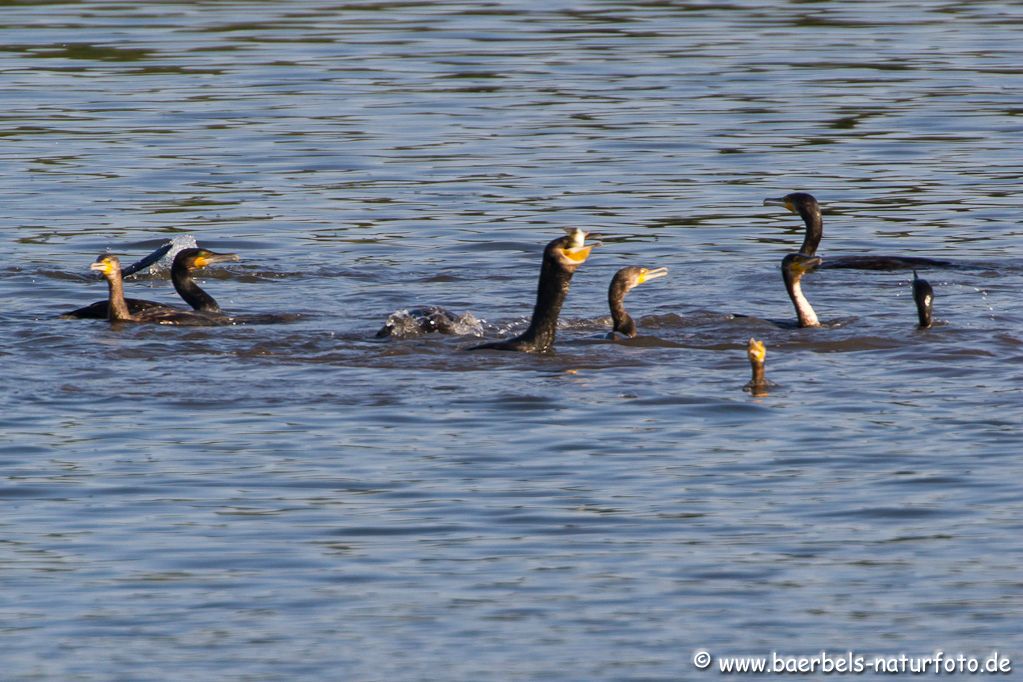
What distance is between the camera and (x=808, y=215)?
1574 centimetres

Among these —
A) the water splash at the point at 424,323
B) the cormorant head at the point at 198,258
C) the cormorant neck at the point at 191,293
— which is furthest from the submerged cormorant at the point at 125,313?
the water splash at the point at 424,323

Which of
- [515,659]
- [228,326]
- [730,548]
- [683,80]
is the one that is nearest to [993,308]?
[228,326]

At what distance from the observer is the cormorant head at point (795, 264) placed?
43.8 ft

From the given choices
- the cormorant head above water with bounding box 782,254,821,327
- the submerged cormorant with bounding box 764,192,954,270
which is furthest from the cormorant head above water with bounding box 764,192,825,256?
the cormorant head above water with bounding box 782,254,821,327

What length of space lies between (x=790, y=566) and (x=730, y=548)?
1.06ft

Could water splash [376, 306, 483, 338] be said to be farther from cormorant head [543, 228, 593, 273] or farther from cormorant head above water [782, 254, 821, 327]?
cormorant head above water [782, 254, 821, 327]

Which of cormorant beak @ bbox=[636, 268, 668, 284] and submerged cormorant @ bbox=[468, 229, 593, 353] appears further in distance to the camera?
cormorant beak @ bbox=[636, 268, 668, 284]

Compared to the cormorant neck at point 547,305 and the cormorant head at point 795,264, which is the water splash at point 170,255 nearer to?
the cormorant neck at point 547,305

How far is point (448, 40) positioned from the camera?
29.6 m

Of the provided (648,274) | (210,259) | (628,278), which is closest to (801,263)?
(648,274)

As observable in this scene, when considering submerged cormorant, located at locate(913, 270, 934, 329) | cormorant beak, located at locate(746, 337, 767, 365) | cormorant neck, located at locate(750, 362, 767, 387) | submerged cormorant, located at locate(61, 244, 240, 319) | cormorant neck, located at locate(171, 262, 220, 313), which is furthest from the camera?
cormorant neck, located at locate(171, 262, 220, 313)

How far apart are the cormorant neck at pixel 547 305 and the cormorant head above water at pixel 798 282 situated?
1.60 m

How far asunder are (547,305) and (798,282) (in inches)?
73.0

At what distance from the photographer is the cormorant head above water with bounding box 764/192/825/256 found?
15.7 meters
